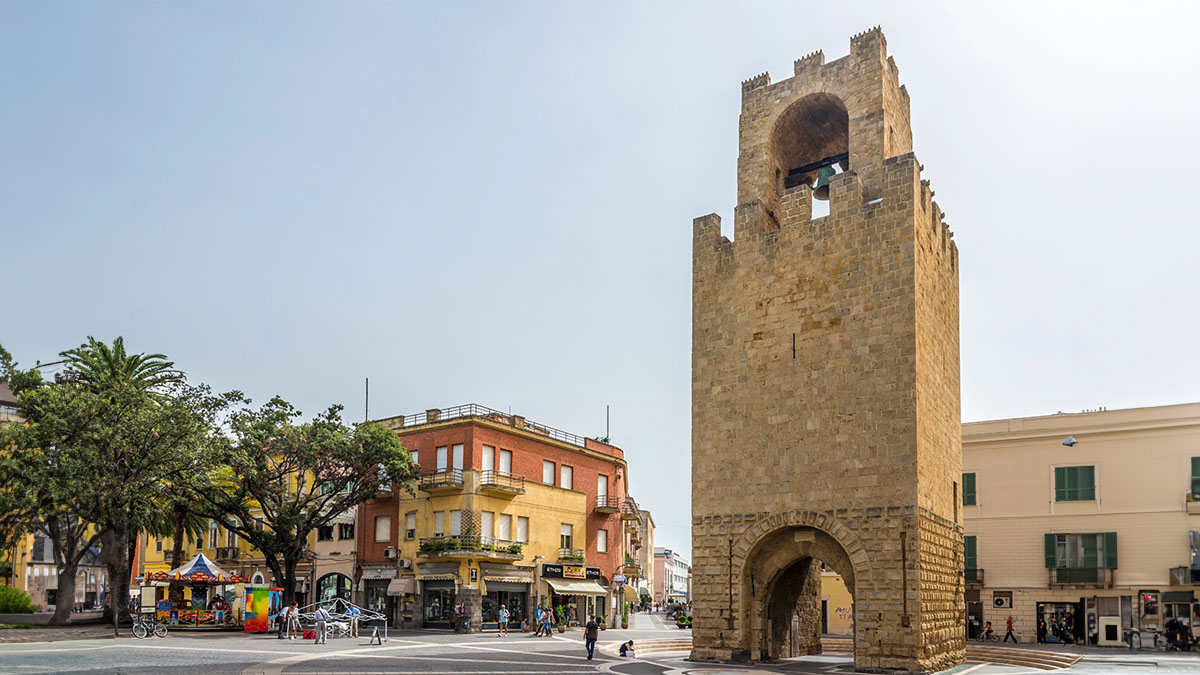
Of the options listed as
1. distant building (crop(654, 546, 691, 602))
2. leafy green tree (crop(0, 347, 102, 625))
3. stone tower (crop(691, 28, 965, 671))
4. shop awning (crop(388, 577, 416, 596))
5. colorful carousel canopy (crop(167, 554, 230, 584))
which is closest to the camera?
stone tower (crop(691, 28, 965, 671))

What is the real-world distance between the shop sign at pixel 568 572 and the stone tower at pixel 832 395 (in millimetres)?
18696

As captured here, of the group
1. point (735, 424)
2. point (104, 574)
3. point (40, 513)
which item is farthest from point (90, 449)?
point (104, 574)

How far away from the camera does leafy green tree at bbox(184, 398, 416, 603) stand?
38562 mm

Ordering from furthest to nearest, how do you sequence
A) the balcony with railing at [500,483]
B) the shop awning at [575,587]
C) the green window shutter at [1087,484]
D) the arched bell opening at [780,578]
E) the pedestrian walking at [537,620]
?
the shop awning at [575,587] → the balcony with railing at [500,483] → the pedestrian walking at [537,620] → the green window shutter at [1087,484] → the arched bell opening at [780,578]

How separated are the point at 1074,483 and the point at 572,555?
22549mm

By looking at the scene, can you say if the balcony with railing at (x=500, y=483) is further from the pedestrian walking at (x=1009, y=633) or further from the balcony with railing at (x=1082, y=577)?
the balcony with railing at (x=1082, y=577)

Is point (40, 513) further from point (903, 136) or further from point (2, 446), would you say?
point (903, 136)

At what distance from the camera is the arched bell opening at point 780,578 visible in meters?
24.6

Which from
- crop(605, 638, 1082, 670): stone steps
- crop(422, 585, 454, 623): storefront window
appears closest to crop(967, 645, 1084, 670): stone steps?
crop(605, 638, 1082, 670): stone steps

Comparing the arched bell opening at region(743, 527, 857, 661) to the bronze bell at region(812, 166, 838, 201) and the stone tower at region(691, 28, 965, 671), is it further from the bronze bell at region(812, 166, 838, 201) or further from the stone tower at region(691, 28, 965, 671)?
the bronze bell at region(812, 166, 838, 201)

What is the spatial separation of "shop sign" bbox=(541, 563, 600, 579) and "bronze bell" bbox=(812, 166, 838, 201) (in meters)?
23.9

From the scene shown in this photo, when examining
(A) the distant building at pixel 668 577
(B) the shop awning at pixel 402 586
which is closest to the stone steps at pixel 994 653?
(B) the shop awning at pixel 402 586

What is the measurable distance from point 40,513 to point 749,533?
83.7ft

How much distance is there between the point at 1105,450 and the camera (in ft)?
117
